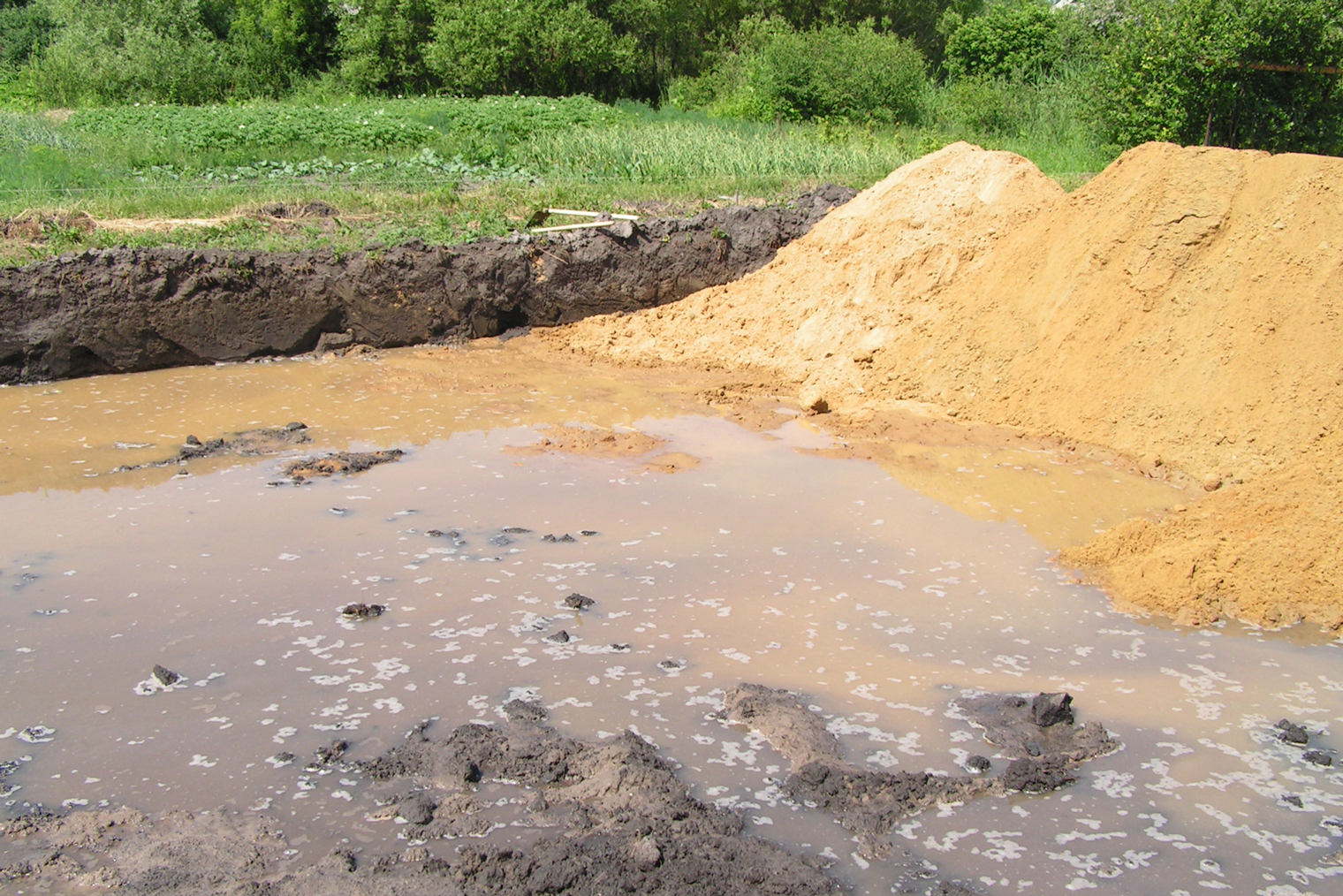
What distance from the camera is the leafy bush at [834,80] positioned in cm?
2162

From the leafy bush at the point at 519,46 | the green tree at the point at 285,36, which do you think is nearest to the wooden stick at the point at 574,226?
the leafy bush at the point at 519,46

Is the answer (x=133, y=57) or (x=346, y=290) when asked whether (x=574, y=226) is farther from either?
(x=133, y=57)

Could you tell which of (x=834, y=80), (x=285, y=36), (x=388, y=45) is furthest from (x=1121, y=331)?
(x=285, y=36)

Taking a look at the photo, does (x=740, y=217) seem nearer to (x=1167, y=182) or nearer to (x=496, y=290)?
(x=496, y=290)

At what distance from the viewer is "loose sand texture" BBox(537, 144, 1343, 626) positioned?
664 centimetres

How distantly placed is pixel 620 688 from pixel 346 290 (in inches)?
308

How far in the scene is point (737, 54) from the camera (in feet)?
98.6

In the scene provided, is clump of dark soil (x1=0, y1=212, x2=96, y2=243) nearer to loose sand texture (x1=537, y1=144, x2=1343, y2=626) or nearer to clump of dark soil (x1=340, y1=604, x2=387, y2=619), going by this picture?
loose sand texture (x1=537, y1=144, x2=1343, y2=626)

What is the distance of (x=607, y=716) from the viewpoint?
4.93m

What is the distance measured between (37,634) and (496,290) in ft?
23.7

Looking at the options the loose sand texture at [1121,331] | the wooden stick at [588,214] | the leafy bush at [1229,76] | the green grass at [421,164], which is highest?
the leafy bush at [1229,76]

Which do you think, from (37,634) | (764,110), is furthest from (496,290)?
(764,110)

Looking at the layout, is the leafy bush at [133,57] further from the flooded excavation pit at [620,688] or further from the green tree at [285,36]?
the flooded excavation pit at [620,688]

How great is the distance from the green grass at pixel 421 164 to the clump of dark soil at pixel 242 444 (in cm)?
355
